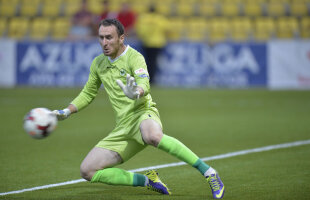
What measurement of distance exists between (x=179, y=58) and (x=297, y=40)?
13.2 feet

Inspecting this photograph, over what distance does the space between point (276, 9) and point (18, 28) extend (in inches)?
394

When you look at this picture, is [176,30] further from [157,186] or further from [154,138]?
[154,138]

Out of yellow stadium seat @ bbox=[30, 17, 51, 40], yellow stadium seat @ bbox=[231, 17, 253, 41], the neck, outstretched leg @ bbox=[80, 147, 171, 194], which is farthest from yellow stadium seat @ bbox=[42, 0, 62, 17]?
outstretched leg @ bbox=[80, 147, 171, 194]

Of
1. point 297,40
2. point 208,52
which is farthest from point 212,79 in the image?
point 297,40

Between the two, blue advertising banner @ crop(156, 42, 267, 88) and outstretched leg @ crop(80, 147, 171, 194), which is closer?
outstretched leg @ crop(80, 147, 171, 194)

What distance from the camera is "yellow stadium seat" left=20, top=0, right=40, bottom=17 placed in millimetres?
23638

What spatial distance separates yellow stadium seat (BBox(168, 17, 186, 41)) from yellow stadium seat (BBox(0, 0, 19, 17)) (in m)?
6.68

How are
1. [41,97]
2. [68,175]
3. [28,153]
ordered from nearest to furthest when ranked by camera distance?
[68,175] → [28,153] → [41,97]

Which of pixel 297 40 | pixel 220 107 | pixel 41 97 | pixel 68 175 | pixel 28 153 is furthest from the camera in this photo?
pixel 297 40

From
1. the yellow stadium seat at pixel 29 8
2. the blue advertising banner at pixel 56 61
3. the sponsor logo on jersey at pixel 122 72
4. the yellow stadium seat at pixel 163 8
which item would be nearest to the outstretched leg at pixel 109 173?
the sponsor logo on jersey at pixel 122 72

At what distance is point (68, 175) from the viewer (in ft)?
21.8

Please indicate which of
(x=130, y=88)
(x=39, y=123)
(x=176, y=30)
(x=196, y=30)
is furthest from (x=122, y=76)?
(x=196, y=30)

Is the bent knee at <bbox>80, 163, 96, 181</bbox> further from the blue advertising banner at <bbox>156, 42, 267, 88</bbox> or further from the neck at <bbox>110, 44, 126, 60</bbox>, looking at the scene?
the blue advertising banner at <bbox>156, 42, 267, 88</bbox>

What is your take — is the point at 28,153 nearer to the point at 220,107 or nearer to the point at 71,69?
the point at 220,107
